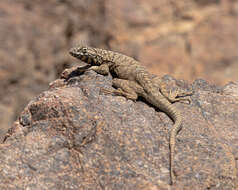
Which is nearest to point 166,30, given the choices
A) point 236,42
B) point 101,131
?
point 236,42

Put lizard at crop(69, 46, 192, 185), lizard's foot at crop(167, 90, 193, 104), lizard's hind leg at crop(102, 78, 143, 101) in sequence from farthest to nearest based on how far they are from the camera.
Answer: lizard's foot at crop(167, 90, 193, 104) → lizard's hind leg at crop(102, 78, 143, 101) → lizard at crop(69, 46, 192, 185)

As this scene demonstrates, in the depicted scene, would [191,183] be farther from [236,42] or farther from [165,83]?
[236,42]

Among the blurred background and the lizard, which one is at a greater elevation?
the blurred background

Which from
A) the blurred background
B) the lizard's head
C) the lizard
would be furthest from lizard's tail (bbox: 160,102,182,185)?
the blurred background

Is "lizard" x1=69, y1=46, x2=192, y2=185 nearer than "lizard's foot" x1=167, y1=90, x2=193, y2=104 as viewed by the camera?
Yes

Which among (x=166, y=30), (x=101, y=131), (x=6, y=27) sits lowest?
(x=101, y=131)

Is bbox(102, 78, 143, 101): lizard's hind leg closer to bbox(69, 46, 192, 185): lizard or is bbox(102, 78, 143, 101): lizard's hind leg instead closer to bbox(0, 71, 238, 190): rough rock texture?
bbox(69, 46, 192, 185): lizard

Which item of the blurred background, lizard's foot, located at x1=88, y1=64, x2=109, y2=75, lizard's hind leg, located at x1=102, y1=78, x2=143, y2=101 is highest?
the blurred background

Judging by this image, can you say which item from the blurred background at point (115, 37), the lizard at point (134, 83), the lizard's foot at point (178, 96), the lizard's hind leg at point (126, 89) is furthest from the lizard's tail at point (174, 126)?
the blurred background at point (115, 37)
